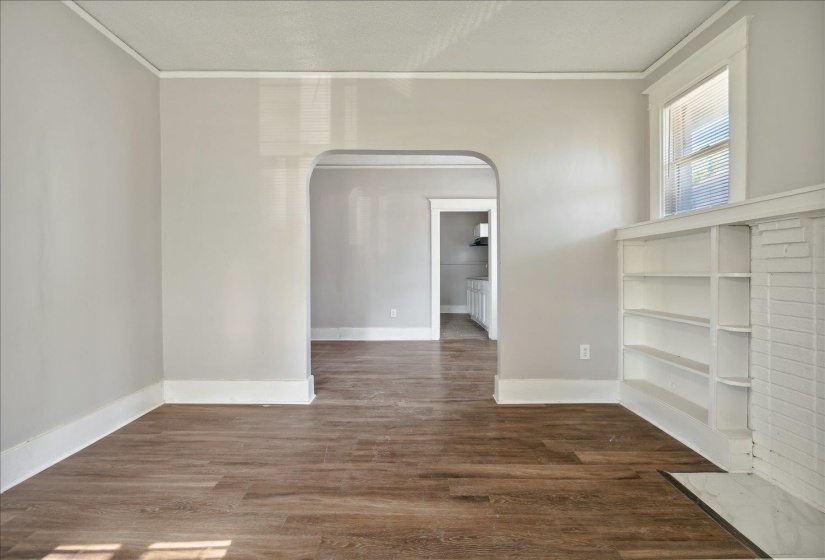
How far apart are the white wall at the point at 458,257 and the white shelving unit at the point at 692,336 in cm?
671

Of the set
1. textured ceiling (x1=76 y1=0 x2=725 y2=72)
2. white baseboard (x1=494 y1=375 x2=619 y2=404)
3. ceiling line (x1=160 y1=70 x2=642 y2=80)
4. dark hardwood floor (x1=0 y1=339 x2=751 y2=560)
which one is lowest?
dark hardwood floor (x1=0 y1=339 x2=751 y2=560)

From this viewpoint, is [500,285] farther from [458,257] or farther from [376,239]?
[458,257]

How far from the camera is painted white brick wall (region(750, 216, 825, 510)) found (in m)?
1.75

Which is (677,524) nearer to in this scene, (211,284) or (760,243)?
(760,243)

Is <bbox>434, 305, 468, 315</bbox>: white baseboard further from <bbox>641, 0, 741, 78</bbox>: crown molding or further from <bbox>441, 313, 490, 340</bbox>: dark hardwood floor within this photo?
<bbox>641, 0, 741, 78</bbox>: crown molding

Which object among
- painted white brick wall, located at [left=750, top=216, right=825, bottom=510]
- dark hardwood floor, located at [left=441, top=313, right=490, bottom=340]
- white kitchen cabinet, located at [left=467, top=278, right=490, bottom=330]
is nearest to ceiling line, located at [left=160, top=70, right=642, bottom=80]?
painted white brick wall, located at [left=750, top=216, right=825, bottom=510]

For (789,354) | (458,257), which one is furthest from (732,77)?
(458,257)

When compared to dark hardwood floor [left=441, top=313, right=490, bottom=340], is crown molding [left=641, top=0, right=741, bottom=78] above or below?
above

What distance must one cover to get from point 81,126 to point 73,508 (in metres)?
2.13

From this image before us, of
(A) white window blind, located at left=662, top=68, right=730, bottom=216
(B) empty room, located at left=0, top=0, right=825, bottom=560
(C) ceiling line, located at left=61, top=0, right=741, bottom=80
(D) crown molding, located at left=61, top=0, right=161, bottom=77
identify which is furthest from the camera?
(C) ceiling line, located at left=61, top=0, right=741, bottom=80

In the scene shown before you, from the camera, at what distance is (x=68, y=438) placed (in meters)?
2.23

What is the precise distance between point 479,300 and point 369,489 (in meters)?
5.54

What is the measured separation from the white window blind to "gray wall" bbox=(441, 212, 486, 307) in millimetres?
6871

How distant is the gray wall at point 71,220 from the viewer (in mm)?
1926
